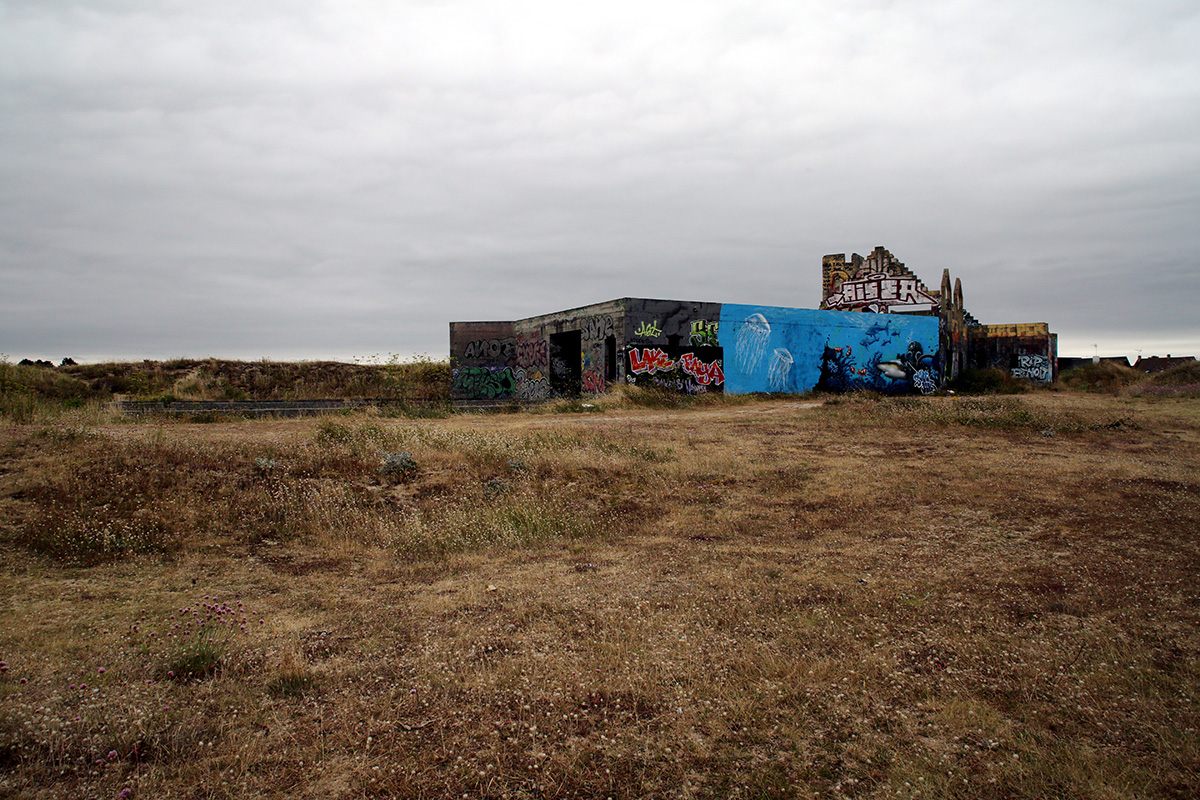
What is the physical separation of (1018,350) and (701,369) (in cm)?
2259

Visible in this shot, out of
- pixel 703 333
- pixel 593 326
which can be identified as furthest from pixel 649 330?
pixel 593 326

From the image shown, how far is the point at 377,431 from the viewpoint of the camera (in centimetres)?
1171

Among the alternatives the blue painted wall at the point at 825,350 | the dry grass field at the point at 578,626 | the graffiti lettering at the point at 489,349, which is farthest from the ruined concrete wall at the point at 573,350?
the dry grass field at the point at 578,626

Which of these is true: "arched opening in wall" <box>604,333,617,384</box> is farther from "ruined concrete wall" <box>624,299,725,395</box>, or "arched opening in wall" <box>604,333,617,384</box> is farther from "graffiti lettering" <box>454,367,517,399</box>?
"graffiti lettering" <box>454,367,517,399</box>

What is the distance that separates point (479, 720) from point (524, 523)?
4.20 metres

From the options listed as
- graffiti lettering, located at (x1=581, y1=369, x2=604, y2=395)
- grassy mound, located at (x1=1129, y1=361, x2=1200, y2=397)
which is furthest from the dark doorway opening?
grassy mound, located at (x1=1129, y1=361, x2=1200, y2=397)

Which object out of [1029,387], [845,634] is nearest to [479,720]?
[845,634]

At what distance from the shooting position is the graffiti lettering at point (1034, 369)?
1417 inches

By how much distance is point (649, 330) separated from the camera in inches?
911

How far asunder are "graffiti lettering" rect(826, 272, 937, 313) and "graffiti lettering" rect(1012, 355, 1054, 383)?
24.8 ft

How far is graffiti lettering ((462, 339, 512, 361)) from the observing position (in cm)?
3116

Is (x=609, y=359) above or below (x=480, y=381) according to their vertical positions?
above

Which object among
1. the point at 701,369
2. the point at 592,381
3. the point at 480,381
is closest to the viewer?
the point at 701,369

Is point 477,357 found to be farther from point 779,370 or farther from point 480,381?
point 779,370
